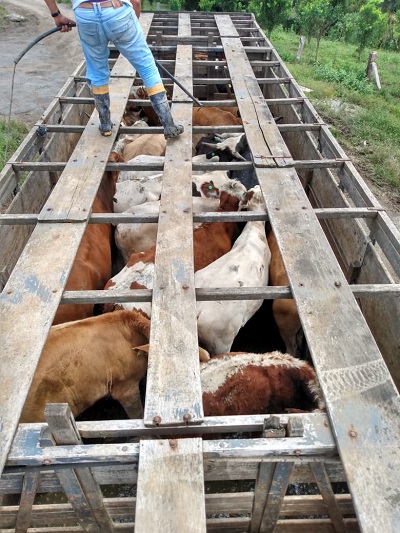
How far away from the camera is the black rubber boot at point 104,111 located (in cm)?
422

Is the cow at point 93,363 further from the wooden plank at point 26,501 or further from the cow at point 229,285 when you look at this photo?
the wooden plank at point 26,501

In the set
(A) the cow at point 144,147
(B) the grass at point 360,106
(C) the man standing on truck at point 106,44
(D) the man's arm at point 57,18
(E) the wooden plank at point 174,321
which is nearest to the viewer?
(E) the wooden plank at point 174,321

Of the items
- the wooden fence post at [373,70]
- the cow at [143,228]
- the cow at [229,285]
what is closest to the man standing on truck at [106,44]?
the cow at [143,228]

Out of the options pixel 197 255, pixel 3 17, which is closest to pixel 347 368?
pixel 197 255

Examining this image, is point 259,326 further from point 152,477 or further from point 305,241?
point 152,477

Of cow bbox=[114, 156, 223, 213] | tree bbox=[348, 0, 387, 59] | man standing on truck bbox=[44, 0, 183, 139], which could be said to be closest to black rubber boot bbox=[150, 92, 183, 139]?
man standing on truck bbox=[44, 0, 183, 139]

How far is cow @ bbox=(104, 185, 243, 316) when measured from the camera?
3.26 metres

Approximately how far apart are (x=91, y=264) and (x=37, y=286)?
1030 mm

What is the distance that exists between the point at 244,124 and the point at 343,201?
1.36 m

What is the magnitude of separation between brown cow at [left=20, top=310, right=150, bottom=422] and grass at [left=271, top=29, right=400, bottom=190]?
6.44 meters

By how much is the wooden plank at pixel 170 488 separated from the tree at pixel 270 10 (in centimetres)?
1893

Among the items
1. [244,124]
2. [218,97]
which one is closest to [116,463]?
[244,124]

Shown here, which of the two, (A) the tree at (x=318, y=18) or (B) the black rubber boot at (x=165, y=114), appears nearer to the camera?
(B) the black rubber boot at (x=165, y=114)

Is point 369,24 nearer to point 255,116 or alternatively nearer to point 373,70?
point 373,70
